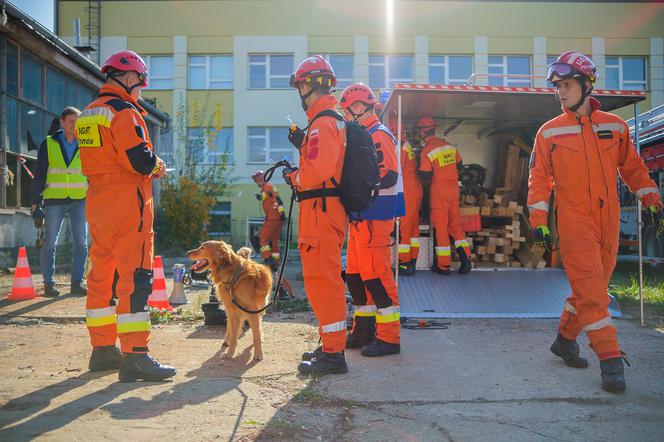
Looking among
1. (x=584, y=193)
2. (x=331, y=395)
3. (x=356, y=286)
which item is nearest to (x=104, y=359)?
(x=331, y=395)

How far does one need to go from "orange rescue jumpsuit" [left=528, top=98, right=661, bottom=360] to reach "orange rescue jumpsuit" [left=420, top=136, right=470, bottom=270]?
3834 millimetres

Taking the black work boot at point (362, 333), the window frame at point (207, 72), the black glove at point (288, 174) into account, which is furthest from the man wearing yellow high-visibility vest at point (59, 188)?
the window frame at point (207, 72)

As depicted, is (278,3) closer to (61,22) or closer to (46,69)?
(61,22)

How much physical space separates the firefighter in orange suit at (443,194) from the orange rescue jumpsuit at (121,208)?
16.6 feet

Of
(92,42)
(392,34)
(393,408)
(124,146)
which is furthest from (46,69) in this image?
(392,34)

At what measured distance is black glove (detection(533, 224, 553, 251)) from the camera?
4371 mm

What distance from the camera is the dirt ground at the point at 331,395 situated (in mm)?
3105

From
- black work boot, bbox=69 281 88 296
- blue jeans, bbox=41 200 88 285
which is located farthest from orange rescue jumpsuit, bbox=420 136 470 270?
black work boot, bbox=69 281 88 296

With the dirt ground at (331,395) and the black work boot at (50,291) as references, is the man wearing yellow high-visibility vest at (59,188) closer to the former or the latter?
the black work boot at (50,291)

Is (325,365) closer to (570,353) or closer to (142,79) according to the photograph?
(570,353)

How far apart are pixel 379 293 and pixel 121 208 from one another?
7.03ft

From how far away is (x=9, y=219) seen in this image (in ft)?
35.6

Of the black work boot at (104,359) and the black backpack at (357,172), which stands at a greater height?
the black backpack at (357,172)

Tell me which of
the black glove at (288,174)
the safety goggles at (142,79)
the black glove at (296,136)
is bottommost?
the black glove at (288,174)
